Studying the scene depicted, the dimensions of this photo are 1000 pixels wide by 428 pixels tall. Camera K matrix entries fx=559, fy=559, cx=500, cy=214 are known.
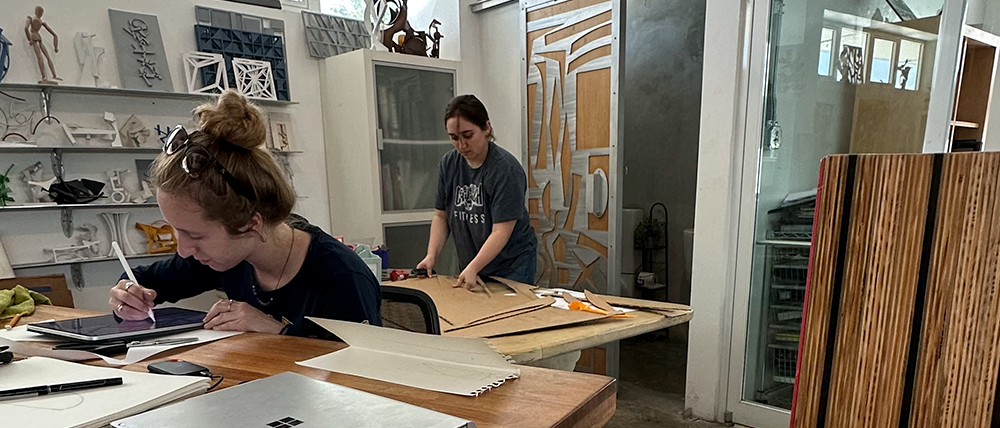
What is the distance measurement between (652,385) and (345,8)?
295 centimetres

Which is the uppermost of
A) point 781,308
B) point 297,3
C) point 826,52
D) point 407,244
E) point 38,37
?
point 297,3

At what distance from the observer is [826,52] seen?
93.1 inches

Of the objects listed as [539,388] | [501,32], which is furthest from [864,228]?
[501,32]

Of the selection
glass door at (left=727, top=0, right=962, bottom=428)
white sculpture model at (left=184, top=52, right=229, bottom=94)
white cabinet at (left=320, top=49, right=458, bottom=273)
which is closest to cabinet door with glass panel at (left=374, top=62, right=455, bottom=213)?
white cabinet at (left=320, top=49, right=458, bottom=273)

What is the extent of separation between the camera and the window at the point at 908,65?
6.92 ft

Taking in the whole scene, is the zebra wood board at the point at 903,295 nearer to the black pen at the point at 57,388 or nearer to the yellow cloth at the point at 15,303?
the black pen at the point at 57,388

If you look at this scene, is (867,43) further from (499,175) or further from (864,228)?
(864,228)

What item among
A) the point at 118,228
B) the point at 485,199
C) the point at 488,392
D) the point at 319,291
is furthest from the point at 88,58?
the point at 488,392

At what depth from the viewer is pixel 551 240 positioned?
3305 mm

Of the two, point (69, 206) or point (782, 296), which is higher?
point (69, 206)

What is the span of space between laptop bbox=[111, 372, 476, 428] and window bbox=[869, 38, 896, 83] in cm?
243

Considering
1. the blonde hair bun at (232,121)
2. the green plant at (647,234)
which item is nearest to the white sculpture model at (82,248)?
the blonde hair bun at (232,121)

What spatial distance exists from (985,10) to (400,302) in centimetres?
217

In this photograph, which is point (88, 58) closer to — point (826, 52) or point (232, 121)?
point (232, 121)
